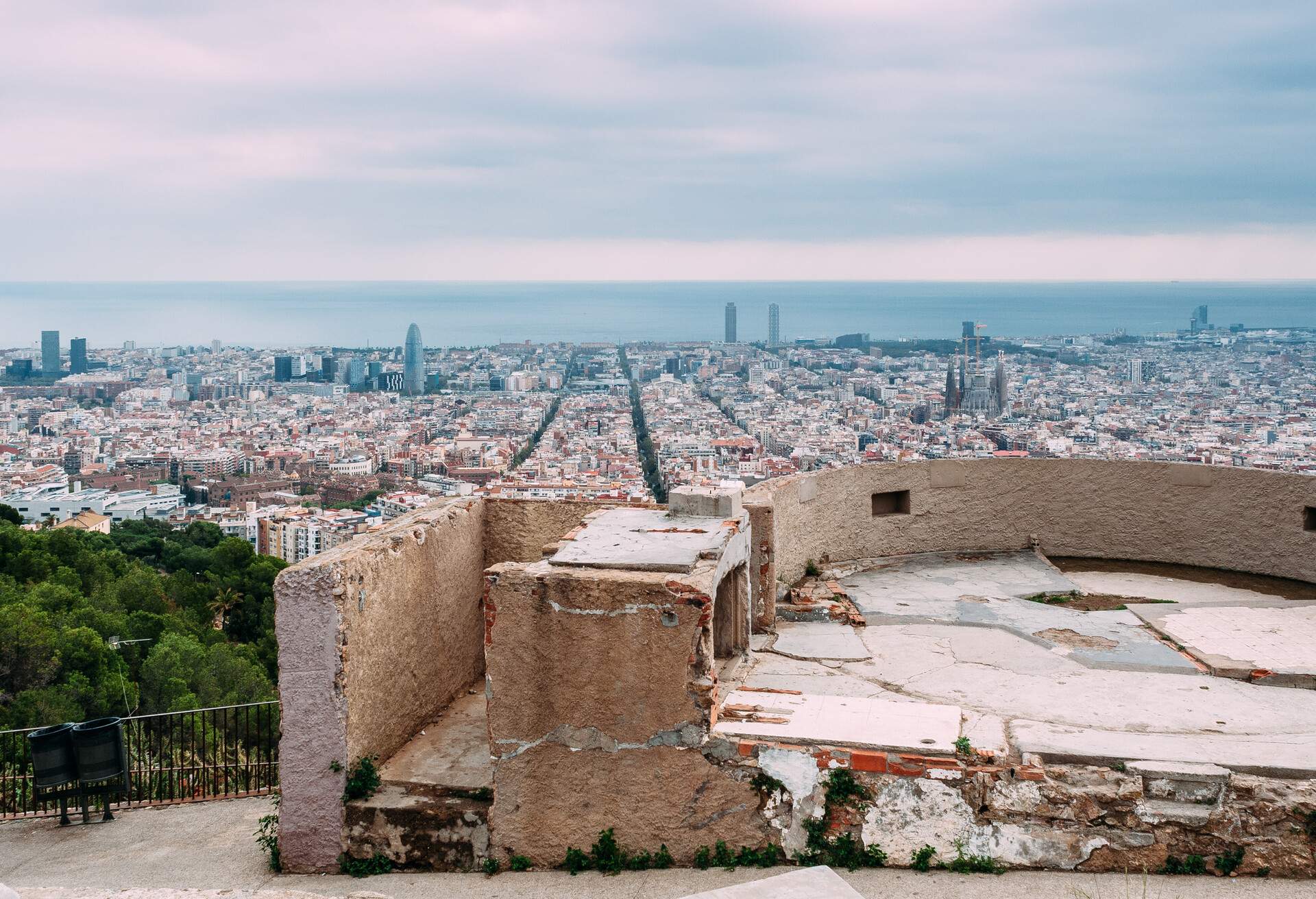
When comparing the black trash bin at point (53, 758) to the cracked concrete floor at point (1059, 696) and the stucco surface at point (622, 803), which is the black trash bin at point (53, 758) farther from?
the cracked concrete floor at point (1059, 696)

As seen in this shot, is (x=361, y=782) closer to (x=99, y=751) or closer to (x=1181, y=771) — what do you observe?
(x=99, y=751)

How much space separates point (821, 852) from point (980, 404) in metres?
68.1

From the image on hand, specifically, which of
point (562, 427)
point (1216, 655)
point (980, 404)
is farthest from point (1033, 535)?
point (562, 427)

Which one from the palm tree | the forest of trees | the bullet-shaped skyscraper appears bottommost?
the palm tree

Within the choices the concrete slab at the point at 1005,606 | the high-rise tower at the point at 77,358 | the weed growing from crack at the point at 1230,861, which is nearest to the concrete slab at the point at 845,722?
the weed growing from crack at the point at 1230,861

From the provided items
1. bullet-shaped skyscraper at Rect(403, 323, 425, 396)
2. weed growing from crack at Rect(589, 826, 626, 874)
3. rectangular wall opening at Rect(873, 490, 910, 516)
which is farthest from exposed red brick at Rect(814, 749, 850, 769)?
bullet-shaped skyscraper at Rect(403, 323, 425, 396)

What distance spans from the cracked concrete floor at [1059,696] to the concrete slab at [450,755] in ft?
4.89

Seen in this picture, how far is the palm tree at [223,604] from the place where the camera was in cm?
3284

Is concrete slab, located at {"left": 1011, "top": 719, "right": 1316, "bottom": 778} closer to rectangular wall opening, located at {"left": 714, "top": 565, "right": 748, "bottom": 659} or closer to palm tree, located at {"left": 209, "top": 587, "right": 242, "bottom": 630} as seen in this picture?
rectangular wall opening, located at {"left": 714, "top": 565, "right": 748, "bottom": 659}

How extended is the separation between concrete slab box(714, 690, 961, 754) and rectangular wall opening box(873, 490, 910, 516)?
4458 mm

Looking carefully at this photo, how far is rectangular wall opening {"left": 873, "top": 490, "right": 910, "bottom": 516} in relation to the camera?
32.9 ft

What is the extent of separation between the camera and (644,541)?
597cm

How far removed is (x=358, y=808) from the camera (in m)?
5.42

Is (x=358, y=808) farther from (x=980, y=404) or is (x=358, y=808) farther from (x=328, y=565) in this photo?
(x=980, y=404)
